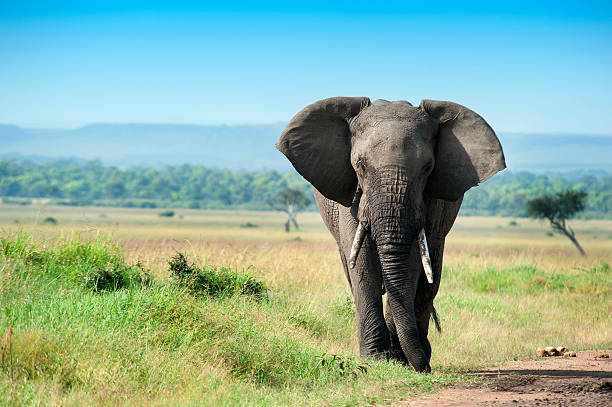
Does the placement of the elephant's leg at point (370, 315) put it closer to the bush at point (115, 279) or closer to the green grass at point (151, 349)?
the green grass at point (151, 349)

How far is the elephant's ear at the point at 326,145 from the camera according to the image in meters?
A: 8.30

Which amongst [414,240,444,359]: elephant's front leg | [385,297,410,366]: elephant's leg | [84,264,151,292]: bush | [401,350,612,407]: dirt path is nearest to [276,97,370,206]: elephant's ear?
[414,240,444,359]: elephant's front leg

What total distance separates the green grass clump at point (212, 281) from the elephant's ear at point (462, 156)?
354 cm

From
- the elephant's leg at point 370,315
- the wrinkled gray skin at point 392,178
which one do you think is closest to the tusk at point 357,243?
the wrinkled gray skin at point 392,178

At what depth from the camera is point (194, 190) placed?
176875mm

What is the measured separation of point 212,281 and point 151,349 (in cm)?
335

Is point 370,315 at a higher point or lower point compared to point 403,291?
lower

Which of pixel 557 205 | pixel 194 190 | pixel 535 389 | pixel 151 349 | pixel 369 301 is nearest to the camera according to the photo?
pixel 535 389

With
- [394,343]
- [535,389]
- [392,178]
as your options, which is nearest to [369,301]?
[394,343]

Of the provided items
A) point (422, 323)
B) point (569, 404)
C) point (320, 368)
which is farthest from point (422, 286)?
point (569, 404)

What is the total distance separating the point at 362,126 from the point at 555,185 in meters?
163

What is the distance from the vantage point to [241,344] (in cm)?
808

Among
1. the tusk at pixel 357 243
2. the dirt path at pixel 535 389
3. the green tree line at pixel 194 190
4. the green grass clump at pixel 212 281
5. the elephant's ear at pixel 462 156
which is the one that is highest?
the elephant's ear at pixel 462 156

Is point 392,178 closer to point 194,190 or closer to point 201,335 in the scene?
point 201,335
